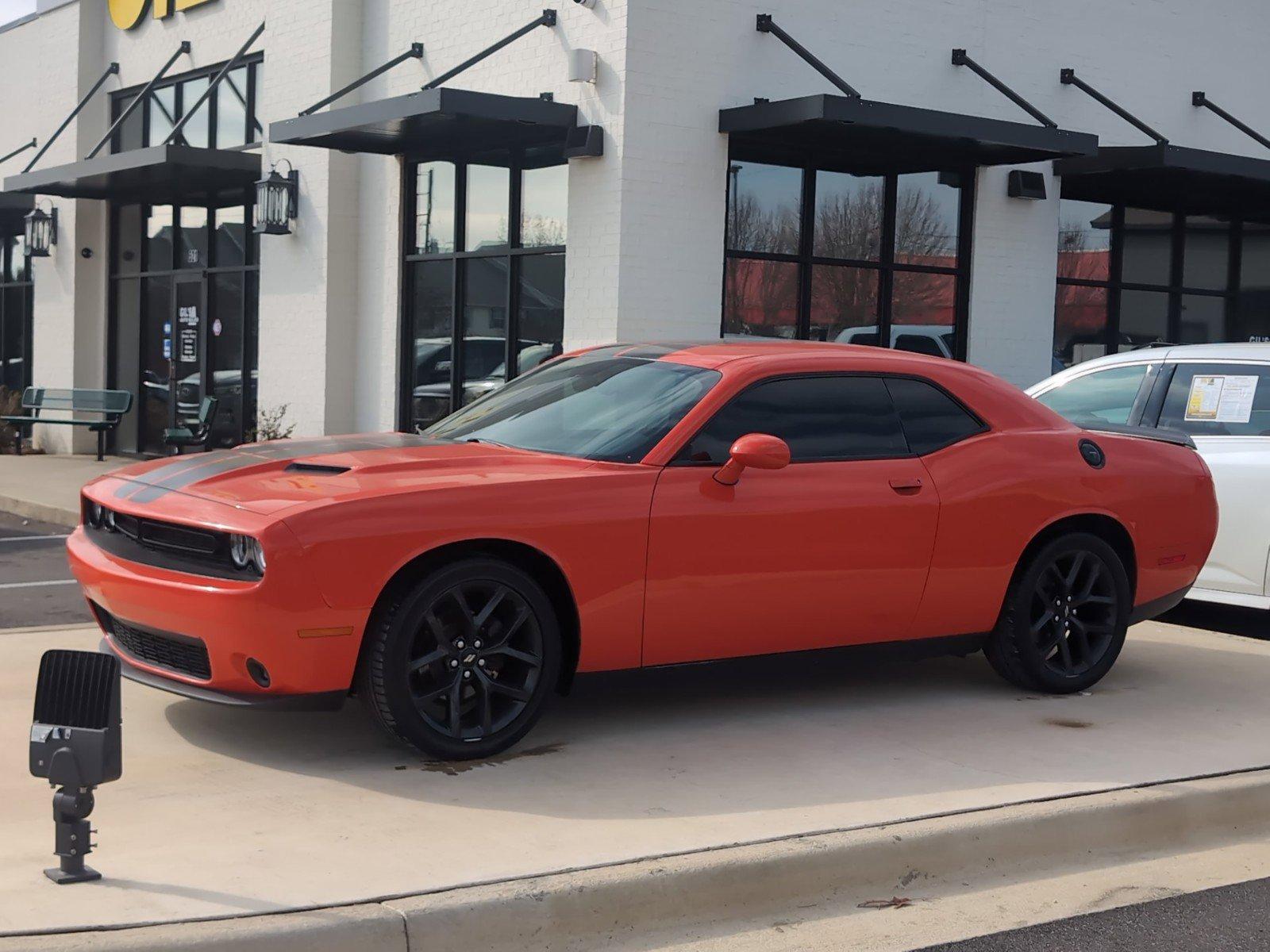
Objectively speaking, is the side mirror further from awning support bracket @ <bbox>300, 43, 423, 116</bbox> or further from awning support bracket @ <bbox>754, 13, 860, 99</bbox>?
awning support bracket @ <bbox>300, 43, 423, 116</bbox>

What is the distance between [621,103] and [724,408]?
24.6 ft

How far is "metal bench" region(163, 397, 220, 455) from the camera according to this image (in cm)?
1742

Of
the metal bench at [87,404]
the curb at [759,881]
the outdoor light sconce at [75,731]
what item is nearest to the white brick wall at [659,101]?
the metal bench at [87,404]

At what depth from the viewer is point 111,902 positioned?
398 centimetres

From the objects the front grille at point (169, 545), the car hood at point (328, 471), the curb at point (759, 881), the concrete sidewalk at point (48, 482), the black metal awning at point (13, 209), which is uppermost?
the black metal awning at point (13, 209)

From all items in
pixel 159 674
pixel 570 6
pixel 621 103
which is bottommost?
pixel 159 674

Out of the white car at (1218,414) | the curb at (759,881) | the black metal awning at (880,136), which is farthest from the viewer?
A: the black metal awning at (880,136)

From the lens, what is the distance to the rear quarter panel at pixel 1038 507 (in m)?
6.42

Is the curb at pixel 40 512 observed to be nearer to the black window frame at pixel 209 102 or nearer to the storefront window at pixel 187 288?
the storefront window at pixel 187 288

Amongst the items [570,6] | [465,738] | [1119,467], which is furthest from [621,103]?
[465,738]

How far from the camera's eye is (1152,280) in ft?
57.0

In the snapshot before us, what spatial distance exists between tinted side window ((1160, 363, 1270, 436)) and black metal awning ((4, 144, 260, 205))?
1168 cm

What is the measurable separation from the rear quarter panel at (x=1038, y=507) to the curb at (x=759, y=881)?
1271mm

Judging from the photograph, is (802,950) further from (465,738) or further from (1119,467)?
(1119,467)
